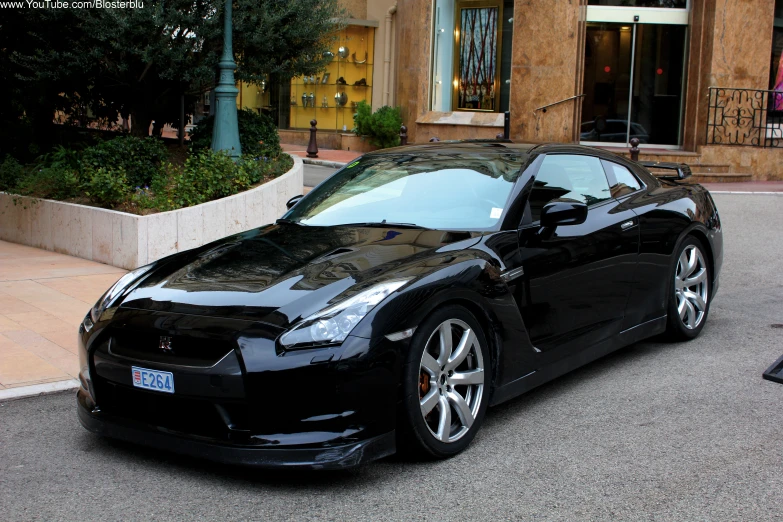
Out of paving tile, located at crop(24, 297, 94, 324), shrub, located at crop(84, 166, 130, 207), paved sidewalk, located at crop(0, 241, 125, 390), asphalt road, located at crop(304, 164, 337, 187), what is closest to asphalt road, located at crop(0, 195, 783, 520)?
paved sidewalk, located at crop(0, 241, 125, 390)

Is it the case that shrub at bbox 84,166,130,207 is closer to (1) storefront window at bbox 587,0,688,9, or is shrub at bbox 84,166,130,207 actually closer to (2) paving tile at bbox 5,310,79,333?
(2) paving tile at bbox 5,310,79,333

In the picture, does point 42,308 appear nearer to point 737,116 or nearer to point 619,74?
point 737,116

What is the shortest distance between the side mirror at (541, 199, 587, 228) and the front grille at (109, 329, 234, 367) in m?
2.05

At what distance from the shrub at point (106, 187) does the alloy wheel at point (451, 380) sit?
690 centimetres

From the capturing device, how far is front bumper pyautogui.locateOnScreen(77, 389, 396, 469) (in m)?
3.76

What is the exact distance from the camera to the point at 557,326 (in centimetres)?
505

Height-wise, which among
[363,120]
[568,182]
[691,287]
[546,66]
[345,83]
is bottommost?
[691,287]

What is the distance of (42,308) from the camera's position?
25.1ft

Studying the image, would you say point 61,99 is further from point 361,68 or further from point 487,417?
point 361,68

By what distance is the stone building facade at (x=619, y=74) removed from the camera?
2166 centimetres

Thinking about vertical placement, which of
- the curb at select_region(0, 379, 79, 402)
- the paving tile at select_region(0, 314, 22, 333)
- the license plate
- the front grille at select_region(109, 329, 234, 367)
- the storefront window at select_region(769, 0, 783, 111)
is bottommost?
the curb at select_region(0, 379, 79, 402)

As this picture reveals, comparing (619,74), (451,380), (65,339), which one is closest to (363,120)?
(619,74)

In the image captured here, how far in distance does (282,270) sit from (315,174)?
16.2m

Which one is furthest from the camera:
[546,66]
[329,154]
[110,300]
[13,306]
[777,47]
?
[329,154]
